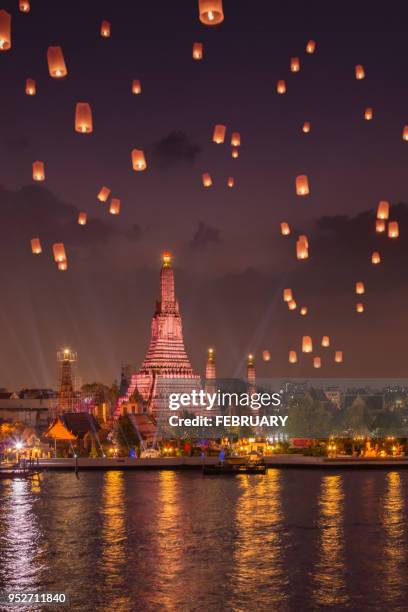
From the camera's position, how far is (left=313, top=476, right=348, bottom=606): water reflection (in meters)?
22.6

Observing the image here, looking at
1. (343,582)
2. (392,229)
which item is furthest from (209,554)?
(392,229)

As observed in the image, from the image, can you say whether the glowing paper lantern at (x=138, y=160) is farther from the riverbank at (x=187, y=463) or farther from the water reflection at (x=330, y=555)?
the riverbank at (x=187, y=463)

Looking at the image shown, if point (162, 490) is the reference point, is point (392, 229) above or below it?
above

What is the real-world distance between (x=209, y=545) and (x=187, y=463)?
98.6 feet

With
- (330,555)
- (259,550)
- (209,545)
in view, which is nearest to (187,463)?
(209,545)

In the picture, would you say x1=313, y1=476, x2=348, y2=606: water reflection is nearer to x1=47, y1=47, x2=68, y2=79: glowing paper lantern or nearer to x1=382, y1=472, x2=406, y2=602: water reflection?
x1=382, y1=472, x2=406, y2=602: water reflection

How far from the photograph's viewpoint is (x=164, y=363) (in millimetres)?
89750

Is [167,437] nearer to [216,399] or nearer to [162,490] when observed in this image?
A: [216,399]

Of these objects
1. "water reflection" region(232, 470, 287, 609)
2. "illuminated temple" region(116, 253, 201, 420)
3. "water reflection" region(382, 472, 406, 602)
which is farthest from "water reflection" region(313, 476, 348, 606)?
"illuminated temple" region(116, 253, 201, 420)

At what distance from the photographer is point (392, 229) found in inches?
1410

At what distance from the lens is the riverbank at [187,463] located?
58.6 meters

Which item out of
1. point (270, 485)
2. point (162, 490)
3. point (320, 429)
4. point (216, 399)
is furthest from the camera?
point (216, 399)

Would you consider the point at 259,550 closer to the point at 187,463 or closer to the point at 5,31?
the point at 5,31

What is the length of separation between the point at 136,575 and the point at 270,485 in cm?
2370
